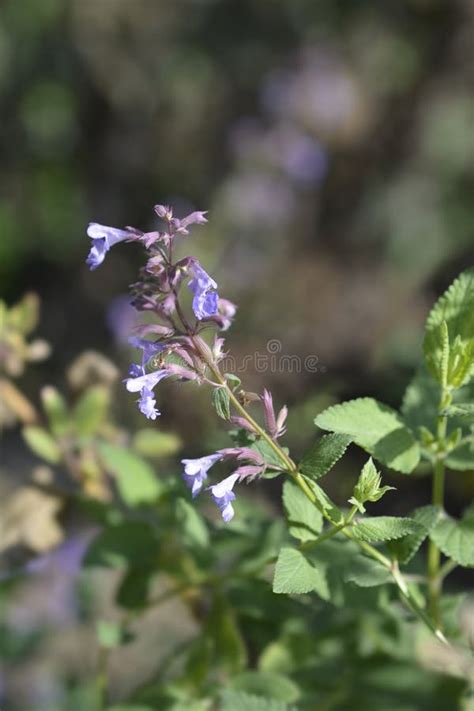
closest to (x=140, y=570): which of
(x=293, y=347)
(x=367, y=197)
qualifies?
(x=293, y=347)

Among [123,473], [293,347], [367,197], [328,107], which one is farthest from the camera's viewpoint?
[328,107]

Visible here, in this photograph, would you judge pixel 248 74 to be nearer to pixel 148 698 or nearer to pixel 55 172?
pixel 55 172

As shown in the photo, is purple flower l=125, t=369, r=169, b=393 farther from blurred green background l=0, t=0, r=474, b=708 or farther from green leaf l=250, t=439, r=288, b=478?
blurred green background l=0, t=0, r=474, b=708

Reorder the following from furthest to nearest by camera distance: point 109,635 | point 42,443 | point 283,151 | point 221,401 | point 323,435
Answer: point 283,151 → point 42,443 → point 109,635 → point 323,435 → point 221,401

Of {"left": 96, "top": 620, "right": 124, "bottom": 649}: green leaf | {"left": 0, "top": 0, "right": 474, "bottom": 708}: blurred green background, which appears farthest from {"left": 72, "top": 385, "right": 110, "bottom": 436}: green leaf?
{"left": 0, "top": 0, "right": 474, "bottom": 708}: blurred green background

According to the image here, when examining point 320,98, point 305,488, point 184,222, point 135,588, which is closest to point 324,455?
point 305,488

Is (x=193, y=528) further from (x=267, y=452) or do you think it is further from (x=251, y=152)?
(x=251, y=152)
